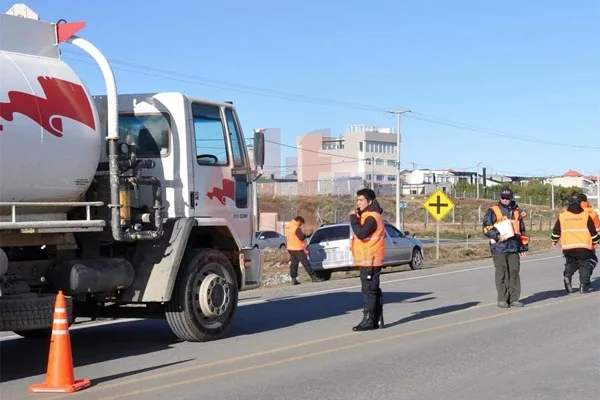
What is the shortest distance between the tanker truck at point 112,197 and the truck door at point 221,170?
0.02 m

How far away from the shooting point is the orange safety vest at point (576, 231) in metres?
15.1

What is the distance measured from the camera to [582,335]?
1023cm

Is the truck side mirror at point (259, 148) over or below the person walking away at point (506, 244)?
over

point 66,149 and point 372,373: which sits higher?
point 66,149

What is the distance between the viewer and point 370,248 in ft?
34.7

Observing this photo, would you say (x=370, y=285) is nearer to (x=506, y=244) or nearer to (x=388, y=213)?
(x=506, y=244)

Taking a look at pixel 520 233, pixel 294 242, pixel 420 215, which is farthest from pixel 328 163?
pixel 520 233

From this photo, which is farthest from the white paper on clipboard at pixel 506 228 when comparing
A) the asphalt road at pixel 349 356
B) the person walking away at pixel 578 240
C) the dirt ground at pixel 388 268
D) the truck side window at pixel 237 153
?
the dirt ground at pixel 388 268

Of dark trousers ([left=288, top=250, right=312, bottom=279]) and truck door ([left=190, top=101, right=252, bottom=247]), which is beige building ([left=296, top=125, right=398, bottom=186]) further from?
truck door ([left=190, top=101, right=252, bottom=247])

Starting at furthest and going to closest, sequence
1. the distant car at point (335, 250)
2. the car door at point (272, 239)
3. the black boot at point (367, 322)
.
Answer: the car door at point (272, 239) < the distant car at point (335, 250) < the black boot at point (367, 322)

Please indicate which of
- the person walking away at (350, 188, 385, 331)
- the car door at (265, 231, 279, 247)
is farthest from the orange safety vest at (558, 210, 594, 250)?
the car door at (265, 231, 279, 247)

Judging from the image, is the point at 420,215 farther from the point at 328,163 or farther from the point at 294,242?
the point at 294,242

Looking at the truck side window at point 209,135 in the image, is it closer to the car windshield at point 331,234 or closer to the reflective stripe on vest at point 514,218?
the reflective stripe on vest at point 514,218

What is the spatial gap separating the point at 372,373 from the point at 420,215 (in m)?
74.3
